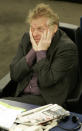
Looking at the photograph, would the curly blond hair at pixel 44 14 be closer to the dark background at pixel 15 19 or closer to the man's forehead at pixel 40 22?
the man's forehead at pixel 40 22

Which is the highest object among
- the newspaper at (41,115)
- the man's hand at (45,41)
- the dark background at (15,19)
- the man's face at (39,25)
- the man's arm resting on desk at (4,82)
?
the man's face at (39,25)

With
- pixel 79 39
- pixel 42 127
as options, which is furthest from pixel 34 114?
pixel 79 39

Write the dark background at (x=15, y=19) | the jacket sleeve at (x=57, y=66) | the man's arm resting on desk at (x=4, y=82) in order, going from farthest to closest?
the dark background at (x=15, y=19) < the man's arm resting on desk at (x=4, y=82) < the jacket sleeve at (x=57, y=66)

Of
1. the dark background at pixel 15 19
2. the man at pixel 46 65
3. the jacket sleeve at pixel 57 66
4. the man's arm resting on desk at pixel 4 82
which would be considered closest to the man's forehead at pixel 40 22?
the man at pixel 46 65

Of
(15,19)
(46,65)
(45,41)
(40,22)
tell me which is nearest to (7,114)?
(46,65)

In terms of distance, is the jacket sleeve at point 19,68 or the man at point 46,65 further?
the jacket sleeve at point 19,68

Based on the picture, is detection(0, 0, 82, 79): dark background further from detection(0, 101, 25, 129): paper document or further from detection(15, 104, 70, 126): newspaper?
detection(15, 104, 70, 126): newspaper

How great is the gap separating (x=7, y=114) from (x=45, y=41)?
0.77 metres

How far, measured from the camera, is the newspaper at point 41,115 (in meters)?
1.76

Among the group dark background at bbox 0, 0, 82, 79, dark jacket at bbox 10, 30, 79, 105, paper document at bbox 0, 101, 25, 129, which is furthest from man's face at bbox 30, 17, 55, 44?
dark background at bbox 0, 0, 82, 79

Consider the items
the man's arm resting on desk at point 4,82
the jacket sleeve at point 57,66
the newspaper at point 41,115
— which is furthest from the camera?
the man's arm resting on desk at point 4,82

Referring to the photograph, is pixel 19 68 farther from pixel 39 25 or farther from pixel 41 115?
pixel 41 115

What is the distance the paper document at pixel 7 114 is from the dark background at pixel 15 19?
6.78ft

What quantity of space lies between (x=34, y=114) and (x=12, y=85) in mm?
868
